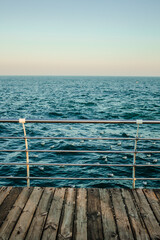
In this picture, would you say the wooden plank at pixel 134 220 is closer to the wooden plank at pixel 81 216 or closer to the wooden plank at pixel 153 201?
the wooden plank at pixel 153 201

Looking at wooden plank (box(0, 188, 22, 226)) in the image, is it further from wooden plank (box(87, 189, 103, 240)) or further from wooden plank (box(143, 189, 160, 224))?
wooden plank (box(143, 189, 160, 224))

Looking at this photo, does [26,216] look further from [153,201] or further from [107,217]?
[153,201]

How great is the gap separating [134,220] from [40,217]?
1.27m

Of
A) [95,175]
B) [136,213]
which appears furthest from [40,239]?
[95,175]

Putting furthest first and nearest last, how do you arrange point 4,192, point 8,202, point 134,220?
point 4,192, point 8,202, point 134,220

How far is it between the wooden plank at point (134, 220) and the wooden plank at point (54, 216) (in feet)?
3.22

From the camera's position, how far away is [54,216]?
2502 millimetres

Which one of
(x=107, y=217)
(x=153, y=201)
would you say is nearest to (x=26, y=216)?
Result: (x=107, y=217)

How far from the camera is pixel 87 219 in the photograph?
8.04 feet

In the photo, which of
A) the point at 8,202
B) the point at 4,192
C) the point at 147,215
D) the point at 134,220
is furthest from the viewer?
the point at 4,192

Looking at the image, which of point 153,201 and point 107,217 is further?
point 153,201

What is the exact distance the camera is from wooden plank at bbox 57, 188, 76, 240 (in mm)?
2174

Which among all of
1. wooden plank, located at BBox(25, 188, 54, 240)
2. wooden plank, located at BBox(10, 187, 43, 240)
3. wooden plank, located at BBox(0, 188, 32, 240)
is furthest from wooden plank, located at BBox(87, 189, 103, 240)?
wooden plank, located at BBox(0, 188, 32, 240)

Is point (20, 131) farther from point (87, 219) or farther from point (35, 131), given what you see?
point (87, 219)
